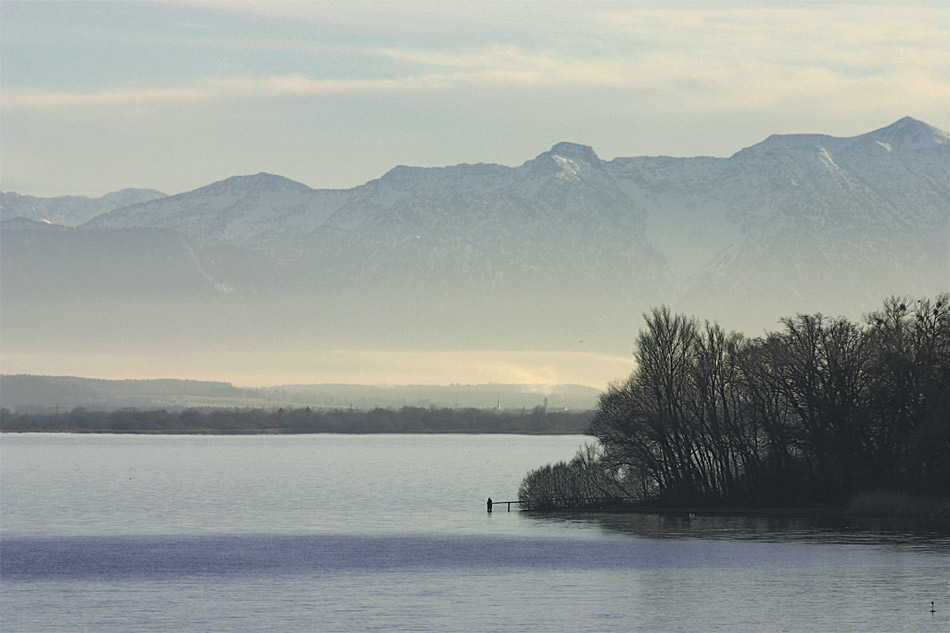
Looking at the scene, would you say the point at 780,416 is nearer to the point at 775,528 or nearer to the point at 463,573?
the point at 775,528

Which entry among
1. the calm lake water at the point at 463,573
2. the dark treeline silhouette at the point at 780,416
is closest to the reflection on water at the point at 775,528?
the calm lake water at the point at 463,573

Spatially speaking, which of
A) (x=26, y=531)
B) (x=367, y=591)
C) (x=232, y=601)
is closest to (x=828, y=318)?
(x=367, y=591)

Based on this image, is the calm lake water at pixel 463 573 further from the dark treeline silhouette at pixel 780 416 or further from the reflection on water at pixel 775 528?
the dark treeline silhouette at pixel 780 416

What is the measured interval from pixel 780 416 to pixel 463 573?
46347 mm

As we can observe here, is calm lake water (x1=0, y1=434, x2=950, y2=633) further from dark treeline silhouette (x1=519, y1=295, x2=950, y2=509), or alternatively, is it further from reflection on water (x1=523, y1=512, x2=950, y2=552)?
dark treeline silhouette (x1=519, y1=295, x2=950, y2=509)

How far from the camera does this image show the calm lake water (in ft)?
191

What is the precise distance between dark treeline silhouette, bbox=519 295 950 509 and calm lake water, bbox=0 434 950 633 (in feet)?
21.1

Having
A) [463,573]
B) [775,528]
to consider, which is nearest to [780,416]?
[775,528]

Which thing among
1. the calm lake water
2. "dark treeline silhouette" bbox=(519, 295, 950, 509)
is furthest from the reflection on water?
"dark treeline silhouette" bbox=(519, 295, 950, 509)

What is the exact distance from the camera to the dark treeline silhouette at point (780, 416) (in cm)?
10200

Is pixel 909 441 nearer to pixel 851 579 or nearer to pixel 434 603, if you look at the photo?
pixel 851 579

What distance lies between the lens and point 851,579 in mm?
69312

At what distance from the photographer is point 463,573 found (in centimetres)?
7600

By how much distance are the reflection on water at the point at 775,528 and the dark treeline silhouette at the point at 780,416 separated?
176 inches
